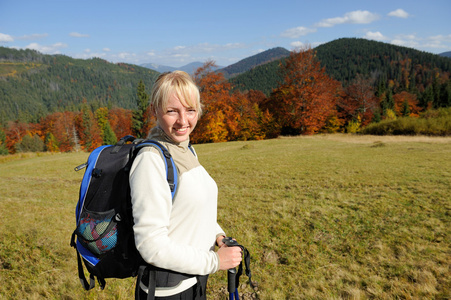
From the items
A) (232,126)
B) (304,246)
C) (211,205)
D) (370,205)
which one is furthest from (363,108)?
(211,205)

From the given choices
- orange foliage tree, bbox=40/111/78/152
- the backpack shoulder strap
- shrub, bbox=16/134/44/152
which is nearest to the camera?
the backpack shoulder strap

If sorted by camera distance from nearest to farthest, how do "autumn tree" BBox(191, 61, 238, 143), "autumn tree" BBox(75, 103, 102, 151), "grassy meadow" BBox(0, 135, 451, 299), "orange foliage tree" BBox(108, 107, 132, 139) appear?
"grassy meadow" BBox(0, 135, 451, 299)
"autumn tree" BBox(191, 61, 238, 143)
"autumn tree" BBox(75, 103, 102, 151)
"orange foliage tree" BBox(108, 107, 132, 139)

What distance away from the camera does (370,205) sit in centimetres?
676

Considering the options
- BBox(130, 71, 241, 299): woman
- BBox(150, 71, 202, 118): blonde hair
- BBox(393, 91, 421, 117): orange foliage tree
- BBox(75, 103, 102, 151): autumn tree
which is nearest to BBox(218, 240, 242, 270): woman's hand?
BBox(130, 71, 241, 299): woman

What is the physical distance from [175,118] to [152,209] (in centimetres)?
63

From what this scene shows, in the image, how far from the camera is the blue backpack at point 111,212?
1.43m

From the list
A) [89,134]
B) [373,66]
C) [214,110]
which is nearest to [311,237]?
[214,110]

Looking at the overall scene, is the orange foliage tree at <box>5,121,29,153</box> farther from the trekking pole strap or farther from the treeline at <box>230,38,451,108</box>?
the trekking pole strap

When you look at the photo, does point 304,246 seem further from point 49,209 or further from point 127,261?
point 49,209

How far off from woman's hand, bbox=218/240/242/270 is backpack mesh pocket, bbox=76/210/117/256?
0.70 metres

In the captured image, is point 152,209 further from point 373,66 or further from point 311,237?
point 373,66

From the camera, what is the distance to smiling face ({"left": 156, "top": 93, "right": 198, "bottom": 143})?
5.22 feet

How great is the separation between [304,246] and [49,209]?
7.60m

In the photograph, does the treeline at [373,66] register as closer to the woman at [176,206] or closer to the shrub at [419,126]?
the shrub at [419,126]
